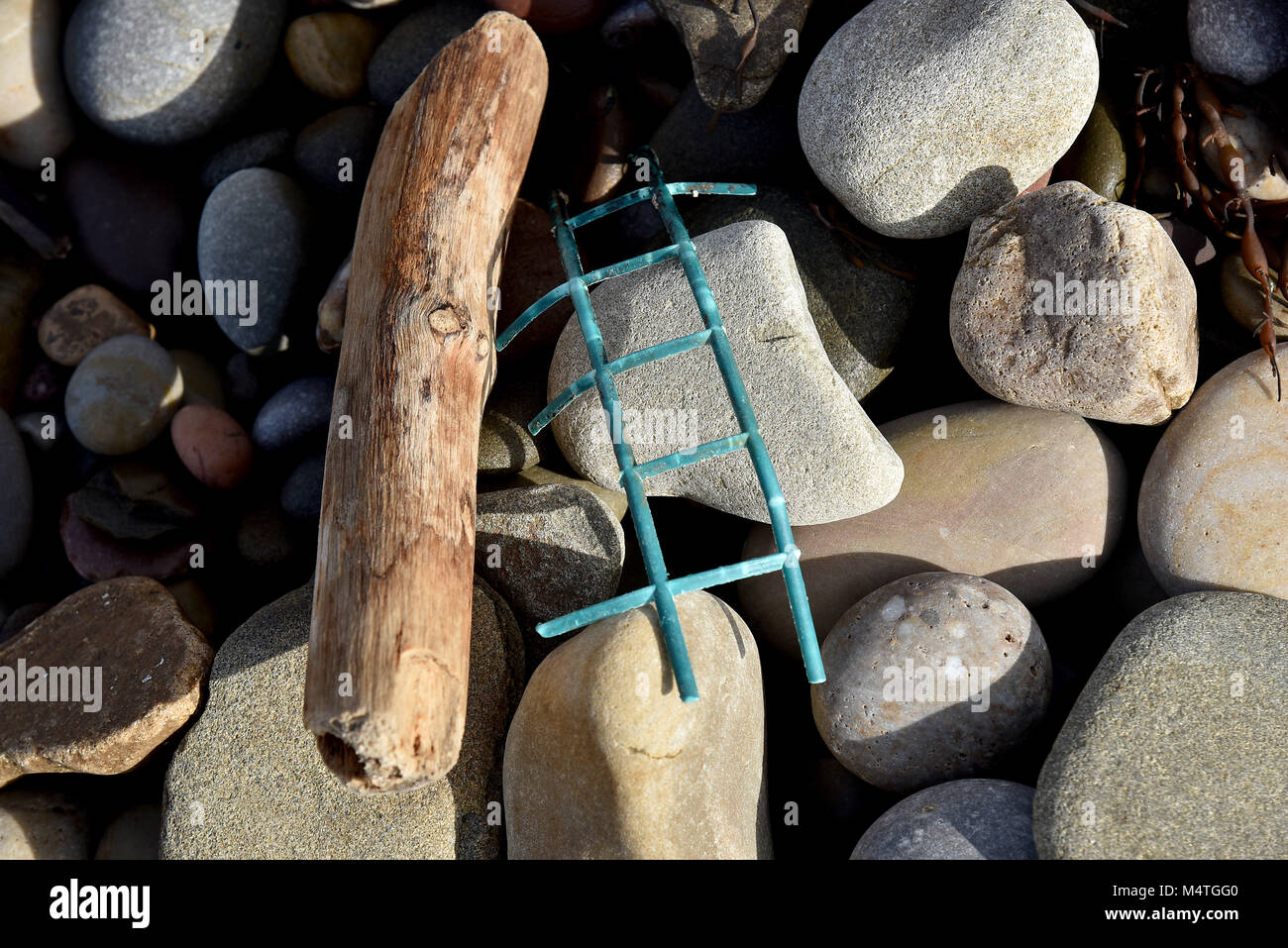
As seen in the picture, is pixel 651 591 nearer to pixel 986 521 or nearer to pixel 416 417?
pixel 416 417

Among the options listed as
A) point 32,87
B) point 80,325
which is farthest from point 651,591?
point 32,87

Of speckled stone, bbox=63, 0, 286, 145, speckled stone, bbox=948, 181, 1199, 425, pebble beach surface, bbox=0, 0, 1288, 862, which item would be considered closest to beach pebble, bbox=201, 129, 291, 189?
pebble beach surface, bbox=0, 0, 1288, 862

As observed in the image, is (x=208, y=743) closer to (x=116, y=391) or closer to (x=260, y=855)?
(x=260, y=855)

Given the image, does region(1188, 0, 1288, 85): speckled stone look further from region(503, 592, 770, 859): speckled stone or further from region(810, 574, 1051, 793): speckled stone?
region(503, 592, 770, 859): speckled stone

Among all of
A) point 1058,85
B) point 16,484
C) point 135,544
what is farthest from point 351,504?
point 1058,85

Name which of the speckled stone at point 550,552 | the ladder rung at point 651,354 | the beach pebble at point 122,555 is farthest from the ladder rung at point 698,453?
the beach pebble at point 122,555
